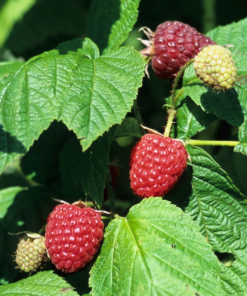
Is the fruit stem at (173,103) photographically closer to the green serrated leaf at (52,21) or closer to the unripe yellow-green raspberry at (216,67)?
the unripe yellow-green raspberry at (216,67)

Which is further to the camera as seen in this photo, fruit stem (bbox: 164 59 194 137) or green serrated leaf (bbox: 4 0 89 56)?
green serrated leaf (bbox: 4 0 89 56)

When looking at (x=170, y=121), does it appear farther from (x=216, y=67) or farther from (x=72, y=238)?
(x=72, y=238)

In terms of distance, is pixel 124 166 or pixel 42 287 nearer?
pixel 42 287

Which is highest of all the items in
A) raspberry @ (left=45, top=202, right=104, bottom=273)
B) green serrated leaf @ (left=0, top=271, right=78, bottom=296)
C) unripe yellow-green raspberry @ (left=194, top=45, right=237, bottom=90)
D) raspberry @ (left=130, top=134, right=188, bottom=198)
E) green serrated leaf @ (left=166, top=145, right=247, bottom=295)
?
unripe yellow-green raspberry @ (left=194, top=45, right=237, bottom=90)

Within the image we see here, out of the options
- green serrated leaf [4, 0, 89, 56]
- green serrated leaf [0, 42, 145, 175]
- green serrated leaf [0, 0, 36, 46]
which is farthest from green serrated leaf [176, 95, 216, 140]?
green serrated leaf [0, 0, 36, 46]

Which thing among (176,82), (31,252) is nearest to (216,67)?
(176,82)

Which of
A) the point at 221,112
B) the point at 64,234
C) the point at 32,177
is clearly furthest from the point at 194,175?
the point at 32,177

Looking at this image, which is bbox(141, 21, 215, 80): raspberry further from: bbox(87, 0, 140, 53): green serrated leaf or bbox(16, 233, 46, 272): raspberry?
bbox(16, 233, 46, 272): raspberry
